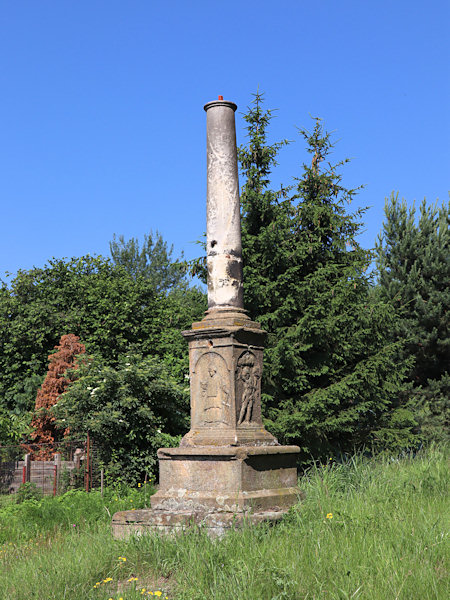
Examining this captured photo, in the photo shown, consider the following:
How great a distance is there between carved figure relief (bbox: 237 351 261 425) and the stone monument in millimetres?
11

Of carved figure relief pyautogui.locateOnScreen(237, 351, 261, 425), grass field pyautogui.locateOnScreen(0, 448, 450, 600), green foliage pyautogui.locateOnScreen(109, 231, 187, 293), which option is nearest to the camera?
grass field pyautogui.locateOnScreen(0, 448, 450, 600)

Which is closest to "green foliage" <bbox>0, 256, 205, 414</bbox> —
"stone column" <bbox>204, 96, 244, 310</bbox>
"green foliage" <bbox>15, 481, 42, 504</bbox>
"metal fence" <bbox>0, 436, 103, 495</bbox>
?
"metal fence" <bbox>0, 436, 103, 495</bbox>

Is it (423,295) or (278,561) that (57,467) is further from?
(423,295)

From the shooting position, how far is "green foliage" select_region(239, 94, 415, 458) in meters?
12.4

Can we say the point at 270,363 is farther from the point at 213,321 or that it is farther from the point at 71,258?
the point at 71,258

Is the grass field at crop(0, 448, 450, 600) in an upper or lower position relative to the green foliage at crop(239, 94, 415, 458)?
lower

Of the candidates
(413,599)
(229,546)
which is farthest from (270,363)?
(413,599)

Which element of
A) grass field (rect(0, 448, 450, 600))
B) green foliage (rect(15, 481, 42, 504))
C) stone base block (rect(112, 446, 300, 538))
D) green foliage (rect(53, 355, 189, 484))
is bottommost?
green foliage (rect(15, 481, 42, 504))

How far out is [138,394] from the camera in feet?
42.7

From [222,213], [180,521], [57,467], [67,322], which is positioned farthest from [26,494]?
[67,322]

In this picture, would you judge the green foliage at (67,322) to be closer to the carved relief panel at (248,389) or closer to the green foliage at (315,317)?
the green foliage at (315,317)

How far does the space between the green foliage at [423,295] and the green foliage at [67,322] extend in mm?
6534

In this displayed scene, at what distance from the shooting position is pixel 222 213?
24.3 feet

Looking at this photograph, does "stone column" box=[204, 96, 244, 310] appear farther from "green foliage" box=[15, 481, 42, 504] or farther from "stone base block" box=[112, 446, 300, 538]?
"green foliage" box=[15, 481, 42, 504]
